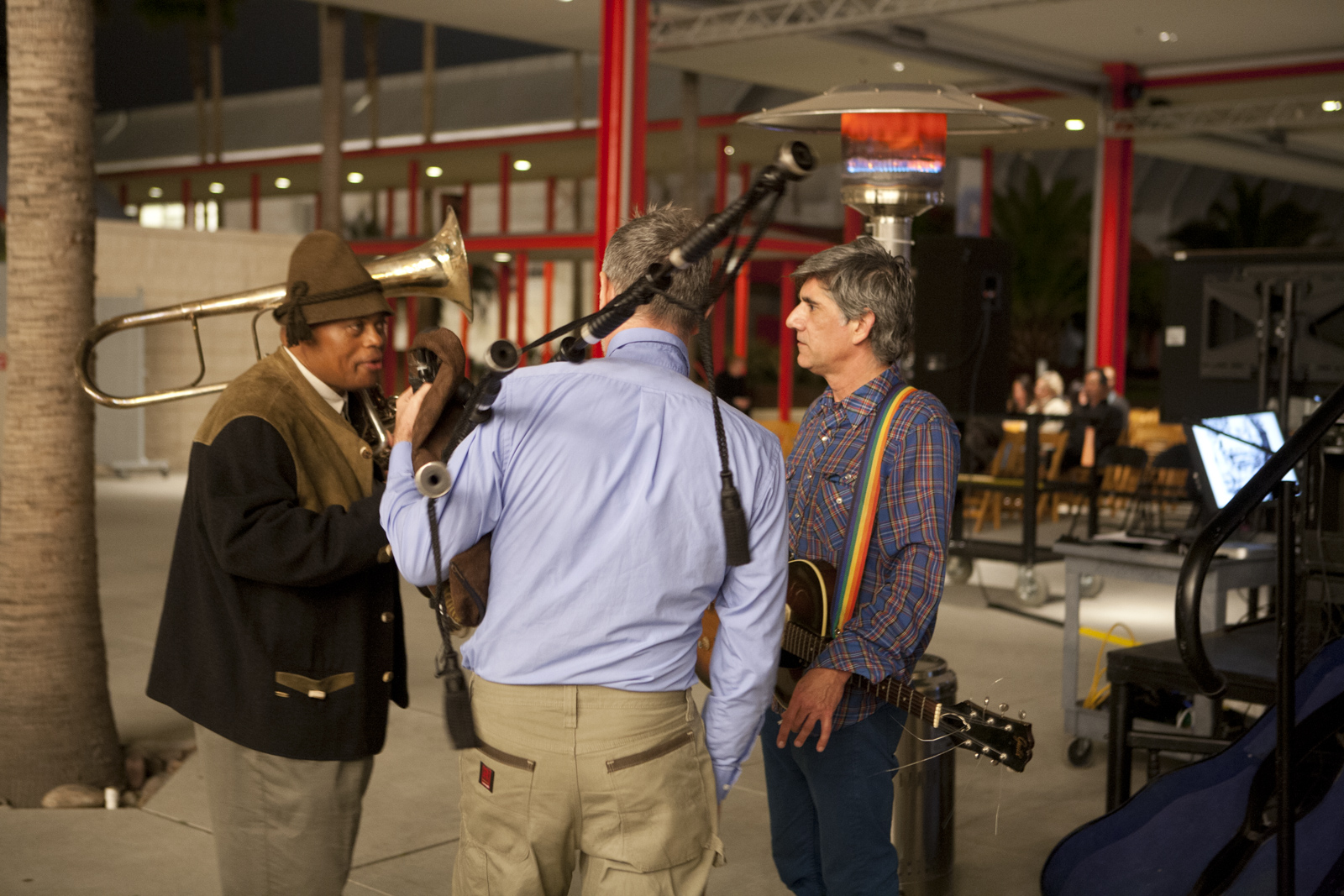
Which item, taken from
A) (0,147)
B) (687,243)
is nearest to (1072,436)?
(687,243)

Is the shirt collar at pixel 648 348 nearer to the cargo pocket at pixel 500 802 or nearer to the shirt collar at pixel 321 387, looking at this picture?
the cargo pocket at pixel 500 802

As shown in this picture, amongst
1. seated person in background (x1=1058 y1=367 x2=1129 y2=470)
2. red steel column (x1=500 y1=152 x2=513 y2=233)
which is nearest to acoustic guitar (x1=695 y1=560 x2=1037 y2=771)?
seated person in background (x1=1058 y1=367 x2=1129 y2=470)

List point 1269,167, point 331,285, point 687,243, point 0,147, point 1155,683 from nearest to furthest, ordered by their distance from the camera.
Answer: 1. point 687,243
2. point 331,285
3. point 1155,683
4. point 0,147
5. point 1269,167

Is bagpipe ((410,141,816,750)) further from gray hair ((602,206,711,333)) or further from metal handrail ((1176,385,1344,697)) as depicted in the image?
metal handrail ((1176,385,1344,697))

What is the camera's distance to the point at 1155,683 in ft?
11.9

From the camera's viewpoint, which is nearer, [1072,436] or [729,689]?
[729,689]

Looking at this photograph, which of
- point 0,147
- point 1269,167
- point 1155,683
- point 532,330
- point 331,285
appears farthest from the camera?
point 532,330

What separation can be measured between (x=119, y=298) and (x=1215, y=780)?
45.1 ft

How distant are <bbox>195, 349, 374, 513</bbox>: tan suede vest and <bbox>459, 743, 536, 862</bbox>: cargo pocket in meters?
0.66

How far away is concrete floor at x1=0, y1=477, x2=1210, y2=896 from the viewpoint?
3.59 metres

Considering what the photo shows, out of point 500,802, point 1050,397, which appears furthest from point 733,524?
point 1050,397

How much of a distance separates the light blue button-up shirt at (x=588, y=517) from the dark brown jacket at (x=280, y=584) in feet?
1.44

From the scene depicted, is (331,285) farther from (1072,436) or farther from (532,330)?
(532,330)

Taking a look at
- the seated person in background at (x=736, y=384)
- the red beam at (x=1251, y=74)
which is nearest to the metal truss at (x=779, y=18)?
the seated person in background at (x=736, y=384)
